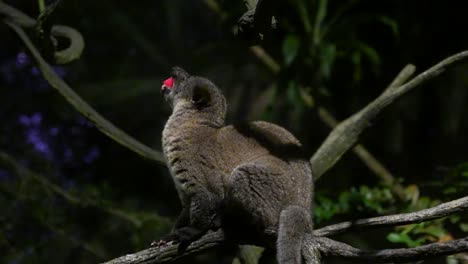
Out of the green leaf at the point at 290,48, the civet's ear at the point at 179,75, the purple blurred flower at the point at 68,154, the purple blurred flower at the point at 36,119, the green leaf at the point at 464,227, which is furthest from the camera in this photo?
the purple blurred flower at the point at 68,154

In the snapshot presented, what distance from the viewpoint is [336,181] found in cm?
581

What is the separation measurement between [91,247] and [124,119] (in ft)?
7.16

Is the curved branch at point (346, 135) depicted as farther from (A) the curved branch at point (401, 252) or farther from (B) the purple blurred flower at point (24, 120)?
(B) the purple blurred flower at point (24, 120)

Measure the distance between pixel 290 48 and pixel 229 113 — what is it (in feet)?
5.22

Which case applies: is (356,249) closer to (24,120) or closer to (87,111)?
(87,111)

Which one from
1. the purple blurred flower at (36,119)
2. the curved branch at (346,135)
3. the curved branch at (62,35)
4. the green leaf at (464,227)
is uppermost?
the purple blurred flower at (36,119)

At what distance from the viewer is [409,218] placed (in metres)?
2.53

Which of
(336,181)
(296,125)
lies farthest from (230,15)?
(336,181)

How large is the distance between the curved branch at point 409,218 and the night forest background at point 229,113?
0.78 metres

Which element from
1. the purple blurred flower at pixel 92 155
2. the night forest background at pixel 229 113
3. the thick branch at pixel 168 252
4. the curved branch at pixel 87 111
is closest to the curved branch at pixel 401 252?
the thick branch at pixel 168 252

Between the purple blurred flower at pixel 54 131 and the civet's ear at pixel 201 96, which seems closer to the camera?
the civet's ear at pixel 201 96

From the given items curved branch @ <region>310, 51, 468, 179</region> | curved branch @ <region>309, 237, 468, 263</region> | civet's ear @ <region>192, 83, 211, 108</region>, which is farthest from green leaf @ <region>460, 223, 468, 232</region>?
civet's ear @ <region>192, 83, 211, 108</region>

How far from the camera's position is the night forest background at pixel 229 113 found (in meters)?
4.73

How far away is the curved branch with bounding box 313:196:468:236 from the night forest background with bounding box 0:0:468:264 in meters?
0.78
